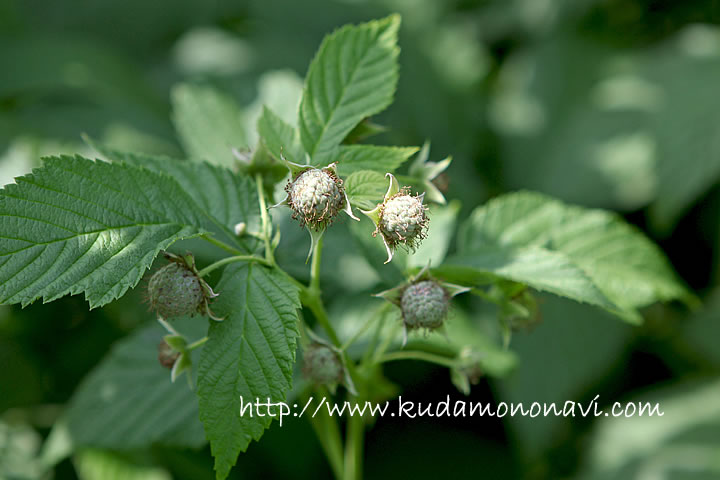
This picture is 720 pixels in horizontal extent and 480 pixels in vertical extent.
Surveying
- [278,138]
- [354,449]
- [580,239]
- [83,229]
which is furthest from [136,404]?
[580,239]

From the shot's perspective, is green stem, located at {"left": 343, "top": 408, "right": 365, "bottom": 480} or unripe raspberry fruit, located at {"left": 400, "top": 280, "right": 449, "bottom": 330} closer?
unripe raspberry fruit, located at {"left": 400, "top": 280, "right": 449, "bottom": 330}

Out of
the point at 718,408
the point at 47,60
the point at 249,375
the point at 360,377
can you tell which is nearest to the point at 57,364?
the point at 47,60

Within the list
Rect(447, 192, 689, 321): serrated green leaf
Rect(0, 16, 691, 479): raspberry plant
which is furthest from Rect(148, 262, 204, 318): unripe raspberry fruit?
Rect(447, 192, 689, 321): serrated green leaf

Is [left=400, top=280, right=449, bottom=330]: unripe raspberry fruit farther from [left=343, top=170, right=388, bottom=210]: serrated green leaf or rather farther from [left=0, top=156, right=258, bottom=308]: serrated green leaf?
[left=0, top=156, right=258, bottom=308]: serrated green leaf

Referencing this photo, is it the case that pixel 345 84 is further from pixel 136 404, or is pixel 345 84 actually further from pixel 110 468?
pixel 110 468

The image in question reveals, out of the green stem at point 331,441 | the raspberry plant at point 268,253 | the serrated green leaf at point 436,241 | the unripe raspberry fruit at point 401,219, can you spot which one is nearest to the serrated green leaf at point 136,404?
the raspberry plant at point 268,253

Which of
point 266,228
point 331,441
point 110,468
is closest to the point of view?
point 266,228
